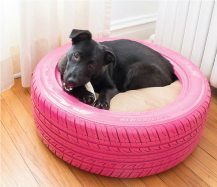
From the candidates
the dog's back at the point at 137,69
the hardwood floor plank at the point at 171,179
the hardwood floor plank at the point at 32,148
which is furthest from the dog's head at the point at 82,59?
the hardwood floor plank at the point at 171,179

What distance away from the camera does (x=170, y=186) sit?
1486 mm

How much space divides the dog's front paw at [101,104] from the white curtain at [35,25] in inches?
23.2

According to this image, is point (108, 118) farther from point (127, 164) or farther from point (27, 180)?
point (27, 180)

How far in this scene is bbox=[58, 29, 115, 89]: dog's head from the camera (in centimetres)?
146

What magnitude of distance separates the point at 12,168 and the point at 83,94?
473mm

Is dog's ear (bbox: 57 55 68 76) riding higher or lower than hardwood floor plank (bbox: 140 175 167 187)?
higher

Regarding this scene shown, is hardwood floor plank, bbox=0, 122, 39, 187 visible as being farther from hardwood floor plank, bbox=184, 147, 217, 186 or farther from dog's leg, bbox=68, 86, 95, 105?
hardwood floor plank, bbox=184, 147, 217, 186

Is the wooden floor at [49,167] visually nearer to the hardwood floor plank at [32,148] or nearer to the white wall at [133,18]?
the hardwood floor plank at [32,148]

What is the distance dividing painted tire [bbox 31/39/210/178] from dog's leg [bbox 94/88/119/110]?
0.37ft

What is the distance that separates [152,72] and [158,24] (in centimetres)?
63

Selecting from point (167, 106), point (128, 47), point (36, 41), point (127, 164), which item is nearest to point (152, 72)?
point (128, 47)

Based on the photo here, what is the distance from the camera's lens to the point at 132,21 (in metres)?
2.51

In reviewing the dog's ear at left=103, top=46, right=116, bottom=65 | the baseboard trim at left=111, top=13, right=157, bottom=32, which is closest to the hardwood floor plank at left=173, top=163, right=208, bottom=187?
the dog's ear at left=103, top=46, right=116, bottom=65

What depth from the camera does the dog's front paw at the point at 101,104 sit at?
156cm
